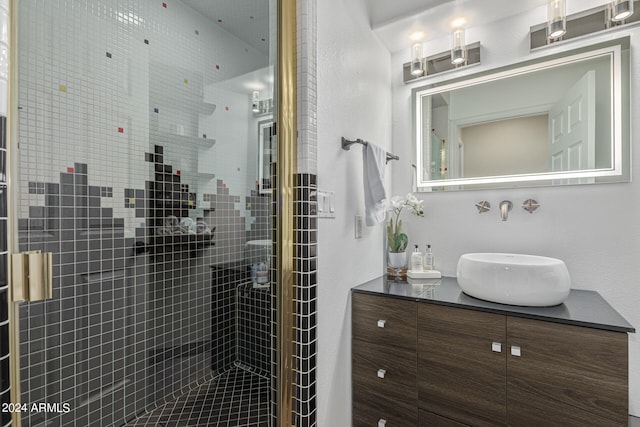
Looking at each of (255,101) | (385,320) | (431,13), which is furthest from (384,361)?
(431,13)

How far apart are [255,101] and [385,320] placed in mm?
1127

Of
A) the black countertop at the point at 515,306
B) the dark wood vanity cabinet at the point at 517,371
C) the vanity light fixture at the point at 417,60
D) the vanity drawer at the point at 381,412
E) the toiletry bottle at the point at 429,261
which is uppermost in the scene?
the vanity light fixture at the point at 417,60

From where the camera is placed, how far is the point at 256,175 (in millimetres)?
1259

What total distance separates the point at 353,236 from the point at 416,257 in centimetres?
45

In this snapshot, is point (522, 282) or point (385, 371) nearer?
point (522, 282)

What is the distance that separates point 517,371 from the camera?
1131 millimetres

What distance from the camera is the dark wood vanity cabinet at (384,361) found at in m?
1.35

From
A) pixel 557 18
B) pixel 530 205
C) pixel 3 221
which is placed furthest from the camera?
pixel 530 205

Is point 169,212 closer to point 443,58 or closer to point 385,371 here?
point 385,371

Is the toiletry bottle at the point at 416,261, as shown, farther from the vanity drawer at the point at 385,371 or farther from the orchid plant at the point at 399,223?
the vanity drawer at the point at 385,371

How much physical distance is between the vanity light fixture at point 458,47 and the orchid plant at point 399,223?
81 centimetres

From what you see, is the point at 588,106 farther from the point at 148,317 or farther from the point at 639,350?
the point at 148,317

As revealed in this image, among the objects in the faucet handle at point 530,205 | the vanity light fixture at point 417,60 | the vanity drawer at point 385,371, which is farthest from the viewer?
the vanity light fixture at point 417,60

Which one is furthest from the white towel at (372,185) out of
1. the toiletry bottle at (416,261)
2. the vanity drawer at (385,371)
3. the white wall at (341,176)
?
the vanity drawer at (385,371)
